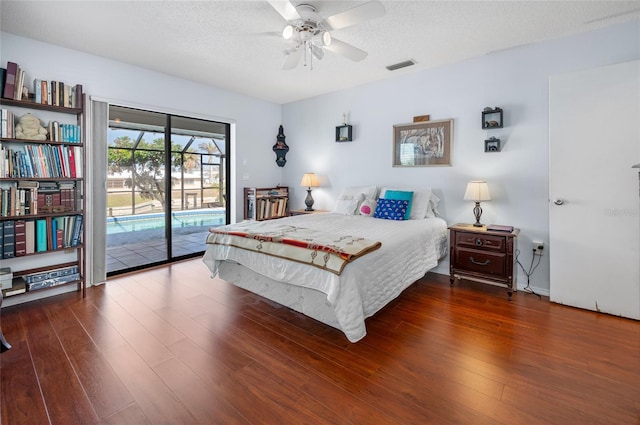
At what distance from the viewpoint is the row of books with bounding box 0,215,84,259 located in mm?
2740

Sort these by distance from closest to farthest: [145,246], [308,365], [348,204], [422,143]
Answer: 1. [308,365]
2. [422,143]
3. [348,204]
4. [145,246]

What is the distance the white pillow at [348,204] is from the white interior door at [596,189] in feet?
7.07

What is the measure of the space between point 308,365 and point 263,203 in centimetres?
344

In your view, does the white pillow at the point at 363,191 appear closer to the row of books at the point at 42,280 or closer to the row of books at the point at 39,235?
the row of books at the point at 39,235

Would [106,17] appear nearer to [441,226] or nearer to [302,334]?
[302,334]

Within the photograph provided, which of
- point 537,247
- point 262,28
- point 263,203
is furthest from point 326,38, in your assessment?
point 263,203

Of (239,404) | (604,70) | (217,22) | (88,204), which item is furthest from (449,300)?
(88,204)

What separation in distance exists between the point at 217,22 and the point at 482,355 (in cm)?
347

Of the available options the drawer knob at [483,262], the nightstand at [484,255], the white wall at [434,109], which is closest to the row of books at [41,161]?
the white wall at [434,109]

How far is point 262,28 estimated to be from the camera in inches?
110

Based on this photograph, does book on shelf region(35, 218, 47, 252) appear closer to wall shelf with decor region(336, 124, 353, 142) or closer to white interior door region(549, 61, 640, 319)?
wall shelf with decor region(336, 124, 353, 142)

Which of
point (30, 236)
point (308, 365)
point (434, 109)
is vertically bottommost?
point (308, 365)

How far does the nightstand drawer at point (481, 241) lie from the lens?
306cm

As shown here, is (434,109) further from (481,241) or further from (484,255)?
(484,255)
